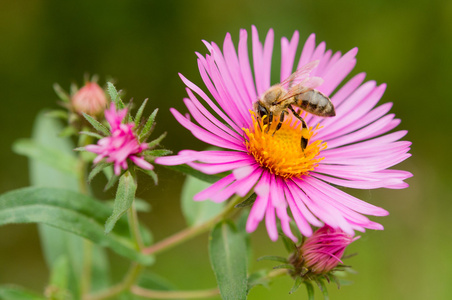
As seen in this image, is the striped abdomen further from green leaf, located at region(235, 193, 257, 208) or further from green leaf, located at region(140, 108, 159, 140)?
green leaf, located at region(140, 108, 159, 140)

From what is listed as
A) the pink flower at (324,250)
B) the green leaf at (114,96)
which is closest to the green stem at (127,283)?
the pink flower at (324,250)

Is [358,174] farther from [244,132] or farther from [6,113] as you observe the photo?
[6,113]

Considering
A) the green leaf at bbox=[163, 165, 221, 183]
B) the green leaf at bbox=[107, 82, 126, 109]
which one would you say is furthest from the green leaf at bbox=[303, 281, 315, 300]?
the green leaf at bbox=[107, 82, 126, 109]

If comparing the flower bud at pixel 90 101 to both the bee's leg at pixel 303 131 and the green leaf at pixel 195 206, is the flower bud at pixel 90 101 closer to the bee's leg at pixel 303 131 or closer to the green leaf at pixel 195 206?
the green leaf at pixel 195 206

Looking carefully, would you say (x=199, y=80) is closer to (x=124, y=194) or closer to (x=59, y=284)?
(x=59, y=284)

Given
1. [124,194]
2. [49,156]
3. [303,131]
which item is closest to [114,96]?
[124,194]
